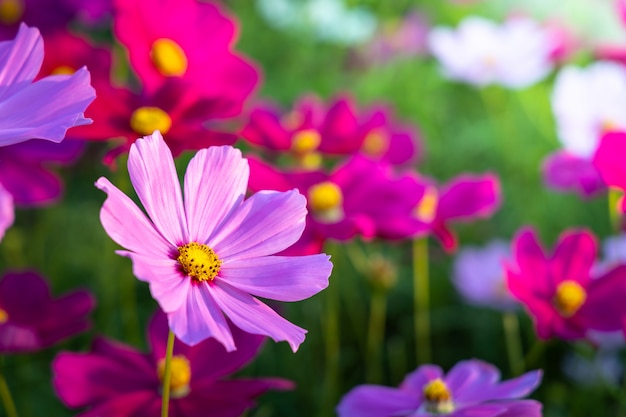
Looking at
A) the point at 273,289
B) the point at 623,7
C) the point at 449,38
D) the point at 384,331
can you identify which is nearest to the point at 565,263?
the point at 623,7

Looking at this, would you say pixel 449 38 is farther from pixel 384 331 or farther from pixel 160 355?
pixel 160 355

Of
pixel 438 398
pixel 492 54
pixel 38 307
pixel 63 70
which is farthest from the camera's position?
pixel 492 54

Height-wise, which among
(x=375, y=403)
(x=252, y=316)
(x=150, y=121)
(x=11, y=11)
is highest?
(x=11, y=11)

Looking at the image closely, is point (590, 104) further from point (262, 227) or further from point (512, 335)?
point (262, 227)

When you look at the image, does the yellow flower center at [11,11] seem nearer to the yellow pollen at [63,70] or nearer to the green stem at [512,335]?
the yellow pollen at [63,70]

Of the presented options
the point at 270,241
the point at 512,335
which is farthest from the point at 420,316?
the point at 270,241

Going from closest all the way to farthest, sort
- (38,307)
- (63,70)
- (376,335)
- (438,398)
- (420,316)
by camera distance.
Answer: (438,398) < (38,307) < (63,70) < (420,316) < (376,335)

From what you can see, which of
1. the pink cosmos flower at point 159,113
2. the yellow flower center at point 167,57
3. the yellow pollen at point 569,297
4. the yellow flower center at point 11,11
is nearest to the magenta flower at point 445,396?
the yellow pollen at point 569,297

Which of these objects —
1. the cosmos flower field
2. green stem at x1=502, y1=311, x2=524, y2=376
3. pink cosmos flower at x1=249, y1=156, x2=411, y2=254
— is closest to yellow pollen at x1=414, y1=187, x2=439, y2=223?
the cosmos flower field
